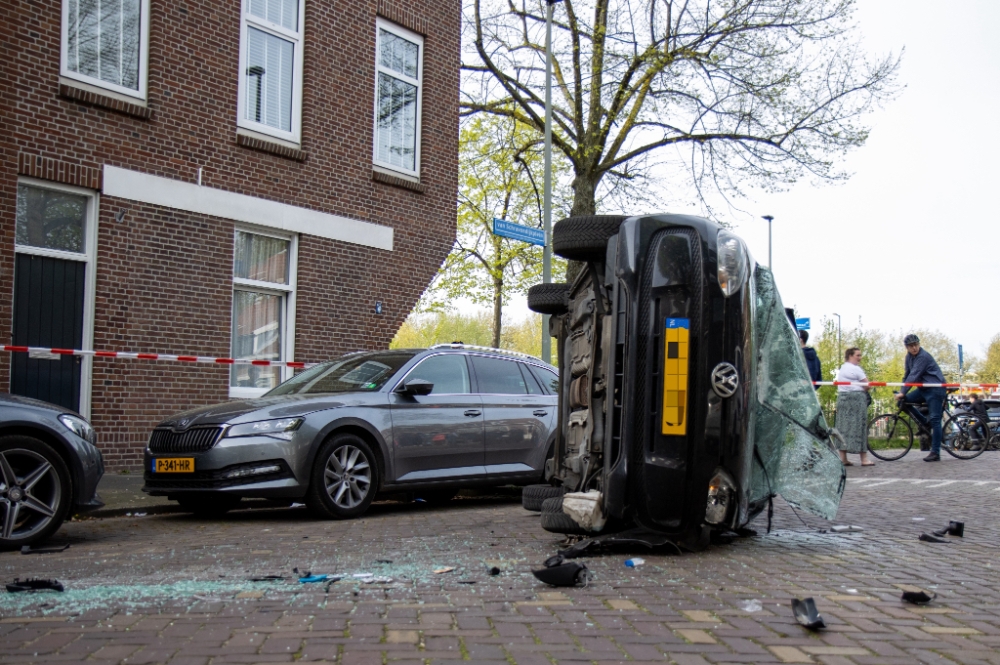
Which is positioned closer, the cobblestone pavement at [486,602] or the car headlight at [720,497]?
the cobblestone pavement at [486,602]

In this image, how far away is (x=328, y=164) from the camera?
594 inches

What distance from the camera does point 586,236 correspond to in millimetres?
6512

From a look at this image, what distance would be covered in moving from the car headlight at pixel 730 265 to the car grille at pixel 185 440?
14.7 ft

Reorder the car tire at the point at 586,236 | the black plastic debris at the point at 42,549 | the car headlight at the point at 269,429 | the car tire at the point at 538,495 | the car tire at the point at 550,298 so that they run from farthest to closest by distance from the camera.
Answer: the car headlight at the point at 269,429, the car tire at the point at 550,298, the car tire at the point at 538,495, the black plastic debris at the point at 42,549, the car tire at the point at 586,236

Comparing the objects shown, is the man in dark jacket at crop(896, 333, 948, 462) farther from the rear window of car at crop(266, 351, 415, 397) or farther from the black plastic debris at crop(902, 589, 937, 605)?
the black plastic debris at crop(902, 589, 937, 605)

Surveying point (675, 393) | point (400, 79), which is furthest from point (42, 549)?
point (400, 79)

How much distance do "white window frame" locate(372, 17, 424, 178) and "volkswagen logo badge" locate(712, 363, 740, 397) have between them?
1093 centimetres

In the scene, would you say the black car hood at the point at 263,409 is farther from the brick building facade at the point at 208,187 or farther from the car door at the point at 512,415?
the brick building facade at the point at 208,187

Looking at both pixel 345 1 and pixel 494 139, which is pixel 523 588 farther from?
pixel 494 139

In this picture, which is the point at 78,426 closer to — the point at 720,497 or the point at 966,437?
the point at 720,497

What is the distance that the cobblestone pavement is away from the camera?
388cm

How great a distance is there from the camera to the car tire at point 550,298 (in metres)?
7.79

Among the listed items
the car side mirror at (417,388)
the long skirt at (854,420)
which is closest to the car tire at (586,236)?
the car side mirror at (417,388)

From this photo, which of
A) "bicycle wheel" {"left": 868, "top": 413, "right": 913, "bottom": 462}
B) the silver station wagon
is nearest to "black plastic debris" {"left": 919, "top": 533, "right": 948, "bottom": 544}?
the silver station wagon
